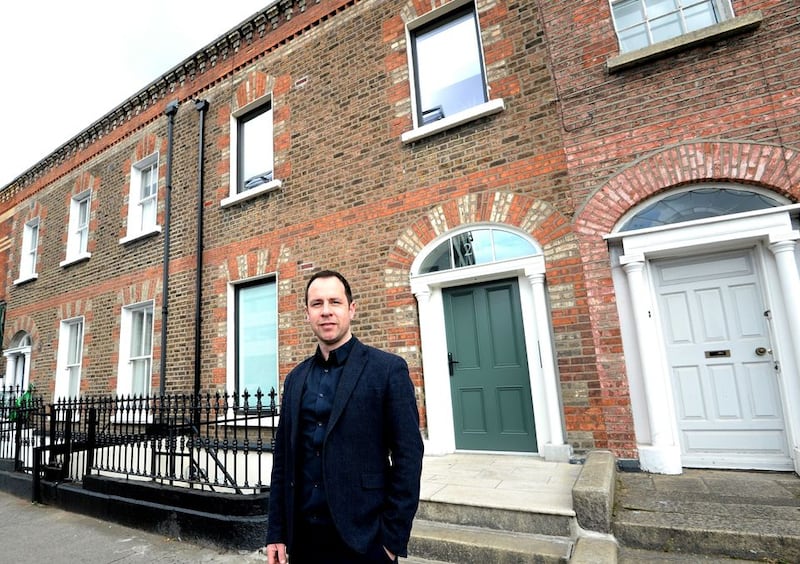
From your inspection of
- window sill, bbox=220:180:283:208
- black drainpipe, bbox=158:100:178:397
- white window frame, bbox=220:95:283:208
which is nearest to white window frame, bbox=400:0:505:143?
window sill, bbox=220:180:283:208

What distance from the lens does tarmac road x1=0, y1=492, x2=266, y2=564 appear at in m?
3.85

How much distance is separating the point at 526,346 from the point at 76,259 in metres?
10.7

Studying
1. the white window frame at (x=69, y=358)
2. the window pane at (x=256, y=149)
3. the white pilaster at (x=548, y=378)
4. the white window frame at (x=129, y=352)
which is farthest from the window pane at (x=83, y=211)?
the white pilaster at (x=548, y=378)

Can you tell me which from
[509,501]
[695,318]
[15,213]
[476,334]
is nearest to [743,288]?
[695,318]

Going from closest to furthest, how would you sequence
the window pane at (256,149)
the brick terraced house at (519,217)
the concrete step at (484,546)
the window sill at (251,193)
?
1. the concrete step at (484,546)
2. the brick terraced house at (519,217)
3. the window sill at (251,193)
4. the window pane at (256,149)

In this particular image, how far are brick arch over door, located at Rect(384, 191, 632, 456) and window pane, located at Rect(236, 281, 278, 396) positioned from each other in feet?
7.98

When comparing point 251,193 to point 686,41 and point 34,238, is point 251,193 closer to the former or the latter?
point 686,41

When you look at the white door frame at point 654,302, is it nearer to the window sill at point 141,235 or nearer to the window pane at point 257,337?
the window pane at point 257,337

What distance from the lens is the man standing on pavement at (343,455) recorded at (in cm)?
170

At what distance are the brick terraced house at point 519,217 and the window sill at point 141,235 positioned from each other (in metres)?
0.39

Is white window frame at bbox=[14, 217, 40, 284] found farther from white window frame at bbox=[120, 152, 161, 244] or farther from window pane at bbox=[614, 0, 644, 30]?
window pane at bbox=[614, 0, 644, 30]

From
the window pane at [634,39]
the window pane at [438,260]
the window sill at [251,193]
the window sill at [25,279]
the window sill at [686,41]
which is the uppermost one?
the window pane at [634,39]

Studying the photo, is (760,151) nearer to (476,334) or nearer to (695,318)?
(695,318)

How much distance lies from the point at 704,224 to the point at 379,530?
4.42 metres
